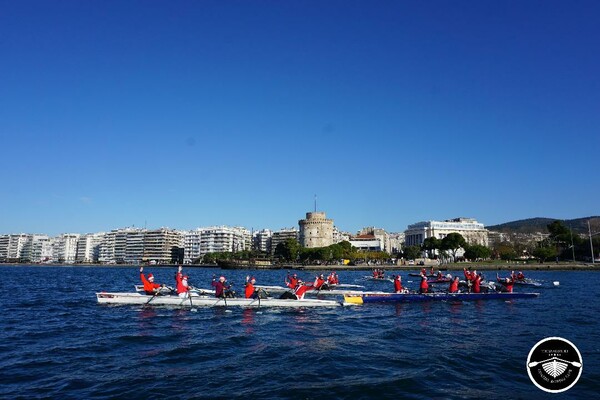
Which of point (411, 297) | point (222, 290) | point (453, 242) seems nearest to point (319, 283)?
point (411, 297)

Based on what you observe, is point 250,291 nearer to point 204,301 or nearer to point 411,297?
point 204,301

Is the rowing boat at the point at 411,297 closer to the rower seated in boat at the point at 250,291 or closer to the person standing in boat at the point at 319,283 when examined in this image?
the person standing in boat at the point at 319,283

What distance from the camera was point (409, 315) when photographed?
1034 inches

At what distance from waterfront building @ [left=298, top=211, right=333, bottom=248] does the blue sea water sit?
6042 inches

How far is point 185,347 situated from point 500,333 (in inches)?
551

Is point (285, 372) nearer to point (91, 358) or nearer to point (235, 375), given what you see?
point (235, 375)

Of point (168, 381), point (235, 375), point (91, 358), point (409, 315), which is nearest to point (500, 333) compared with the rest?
point (409, 315)

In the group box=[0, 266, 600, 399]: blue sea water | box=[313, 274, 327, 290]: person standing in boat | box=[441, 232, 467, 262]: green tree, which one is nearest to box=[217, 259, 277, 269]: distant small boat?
box=[441, 232, 467, 262]: green tree

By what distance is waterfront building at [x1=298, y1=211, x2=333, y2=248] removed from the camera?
595 ft

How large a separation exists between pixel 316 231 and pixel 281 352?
6553 inches

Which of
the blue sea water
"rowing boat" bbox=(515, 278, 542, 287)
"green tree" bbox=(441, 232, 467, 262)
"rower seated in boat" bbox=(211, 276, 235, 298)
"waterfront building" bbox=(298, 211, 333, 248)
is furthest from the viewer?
"waterfront building" bbox=(298, 211, 333, 248)

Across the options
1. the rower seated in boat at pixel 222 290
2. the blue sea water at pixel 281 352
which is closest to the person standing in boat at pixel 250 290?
the rower seated in boat at pixel 222 290

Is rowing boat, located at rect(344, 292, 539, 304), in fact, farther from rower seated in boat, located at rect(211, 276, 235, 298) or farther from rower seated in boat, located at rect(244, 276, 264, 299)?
rower seated in boat, located at rect(211, 276, 235, 298)

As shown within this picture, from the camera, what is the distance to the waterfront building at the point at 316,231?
181312 mm
